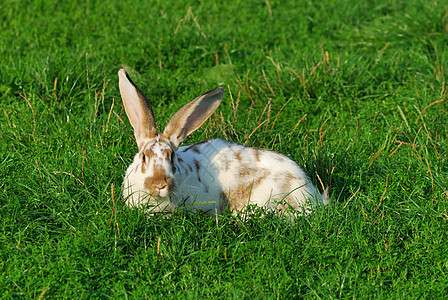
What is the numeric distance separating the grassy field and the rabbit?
0.21 meters

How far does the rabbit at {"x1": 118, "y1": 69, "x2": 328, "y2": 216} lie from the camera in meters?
4.47

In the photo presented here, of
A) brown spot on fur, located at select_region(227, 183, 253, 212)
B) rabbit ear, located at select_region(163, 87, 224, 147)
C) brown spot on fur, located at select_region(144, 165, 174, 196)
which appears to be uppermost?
rabbit ear, located at select_region(163, 87, 224, 147)

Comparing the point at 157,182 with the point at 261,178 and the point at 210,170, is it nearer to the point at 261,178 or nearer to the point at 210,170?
the point at 210,170

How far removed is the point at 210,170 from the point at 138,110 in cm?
73

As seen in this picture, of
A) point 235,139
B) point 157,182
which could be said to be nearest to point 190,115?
point 157,182

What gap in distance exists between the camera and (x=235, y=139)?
18.4 ft

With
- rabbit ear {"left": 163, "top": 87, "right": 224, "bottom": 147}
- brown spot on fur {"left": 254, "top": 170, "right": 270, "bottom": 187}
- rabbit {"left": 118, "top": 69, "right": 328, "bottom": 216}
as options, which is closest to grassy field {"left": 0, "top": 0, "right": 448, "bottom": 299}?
rabbit {"left": 118, "top": 69, "right": 328, "bottom": 216}

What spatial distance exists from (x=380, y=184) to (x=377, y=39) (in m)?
3.38

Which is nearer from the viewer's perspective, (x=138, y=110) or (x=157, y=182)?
(x=157, y=182)

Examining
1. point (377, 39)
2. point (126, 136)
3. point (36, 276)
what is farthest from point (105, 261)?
point (377, 39)

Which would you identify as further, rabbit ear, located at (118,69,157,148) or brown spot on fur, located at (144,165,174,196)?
rabbit ear, located at (118,69,157,148)

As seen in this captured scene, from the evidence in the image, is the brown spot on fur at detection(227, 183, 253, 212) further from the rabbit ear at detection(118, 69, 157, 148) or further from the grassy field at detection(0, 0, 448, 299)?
the rabbit ear at detection(118, 69, 157, 148)

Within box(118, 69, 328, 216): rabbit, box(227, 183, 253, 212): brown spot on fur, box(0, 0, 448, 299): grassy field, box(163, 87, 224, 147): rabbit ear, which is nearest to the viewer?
box(0, 0, 448, 299): grassy field

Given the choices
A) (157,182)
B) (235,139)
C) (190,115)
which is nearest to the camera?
(157,182)
